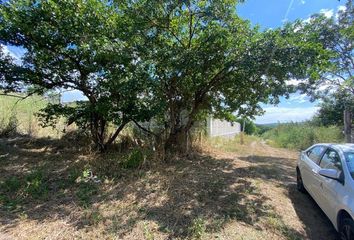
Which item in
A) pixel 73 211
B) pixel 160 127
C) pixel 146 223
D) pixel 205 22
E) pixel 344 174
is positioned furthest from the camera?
pixel 160 127

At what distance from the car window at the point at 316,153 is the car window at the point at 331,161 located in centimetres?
24

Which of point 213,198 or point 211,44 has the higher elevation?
point 211,44

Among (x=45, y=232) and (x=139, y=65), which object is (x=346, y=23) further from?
(x=45, y=232)

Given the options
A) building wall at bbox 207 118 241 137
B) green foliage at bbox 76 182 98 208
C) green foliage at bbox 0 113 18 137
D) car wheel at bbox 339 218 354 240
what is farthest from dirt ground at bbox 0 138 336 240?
building wall at bbox 207 118 241 137

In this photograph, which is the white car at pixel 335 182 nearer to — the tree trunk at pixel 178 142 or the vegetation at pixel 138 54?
the vegetation at pixel 138 54

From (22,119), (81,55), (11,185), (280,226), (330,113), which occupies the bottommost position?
(280,226)

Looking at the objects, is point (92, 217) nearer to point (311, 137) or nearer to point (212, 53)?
point (212, 53)

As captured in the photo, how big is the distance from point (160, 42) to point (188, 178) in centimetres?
334

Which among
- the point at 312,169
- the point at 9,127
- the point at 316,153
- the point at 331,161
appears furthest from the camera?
the point at 9,127

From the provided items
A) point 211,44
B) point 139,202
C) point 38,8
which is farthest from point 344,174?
point 38,8

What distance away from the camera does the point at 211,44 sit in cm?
621

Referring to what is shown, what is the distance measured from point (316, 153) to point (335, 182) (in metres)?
1.74

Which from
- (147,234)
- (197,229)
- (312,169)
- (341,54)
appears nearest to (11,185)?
(147,234)

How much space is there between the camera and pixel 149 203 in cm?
476
